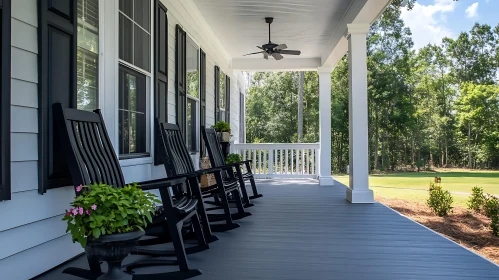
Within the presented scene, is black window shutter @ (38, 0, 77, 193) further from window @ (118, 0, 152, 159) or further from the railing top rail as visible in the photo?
the railing top rail

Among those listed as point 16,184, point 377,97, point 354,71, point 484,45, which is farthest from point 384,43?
point 16,184

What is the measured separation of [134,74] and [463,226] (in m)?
6.47

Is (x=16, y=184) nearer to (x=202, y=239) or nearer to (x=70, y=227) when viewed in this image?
(x=70, y=227)

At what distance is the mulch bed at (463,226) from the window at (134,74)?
15.8 feet

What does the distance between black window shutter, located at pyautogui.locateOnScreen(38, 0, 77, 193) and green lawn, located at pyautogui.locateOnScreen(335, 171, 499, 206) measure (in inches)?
372

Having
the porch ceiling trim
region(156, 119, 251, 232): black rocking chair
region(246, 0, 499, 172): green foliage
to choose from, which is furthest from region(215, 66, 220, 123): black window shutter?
region(246, 0, 499, 172): green foliage

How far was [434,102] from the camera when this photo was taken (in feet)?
72.0

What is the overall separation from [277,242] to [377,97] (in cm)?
1840

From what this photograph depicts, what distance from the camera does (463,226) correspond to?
7168 millimetres

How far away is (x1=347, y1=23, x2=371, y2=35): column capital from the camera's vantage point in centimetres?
544

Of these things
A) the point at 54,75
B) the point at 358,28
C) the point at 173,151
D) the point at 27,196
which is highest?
the point at 358,28

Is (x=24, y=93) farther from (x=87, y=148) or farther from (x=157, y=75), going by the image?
(x=157, y=75)

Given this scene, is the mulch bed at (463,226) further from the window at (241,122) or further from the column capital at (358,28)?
the window at (241,122)

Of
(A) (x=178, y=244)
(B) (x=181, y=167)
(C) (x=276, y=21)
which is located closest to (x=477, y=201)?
(C) (x=276, y=21)
